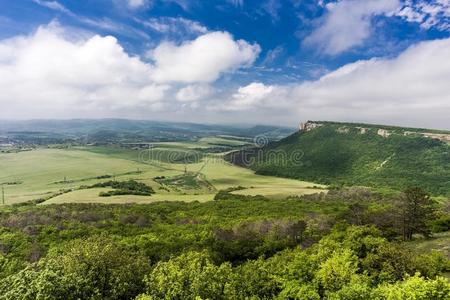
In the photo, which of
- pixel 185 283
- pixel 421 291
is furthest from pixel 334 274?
pixel 185 283

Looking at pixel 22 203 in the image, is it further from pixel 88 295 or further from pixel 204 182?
pixel 88 295

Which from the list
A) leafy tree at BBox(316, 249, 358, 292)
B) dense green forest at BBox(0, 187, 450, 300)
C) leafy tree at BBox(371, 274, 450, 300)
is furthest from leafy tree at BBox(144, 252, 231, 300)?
leafy tree at BBox(371, 274, 450, 300)

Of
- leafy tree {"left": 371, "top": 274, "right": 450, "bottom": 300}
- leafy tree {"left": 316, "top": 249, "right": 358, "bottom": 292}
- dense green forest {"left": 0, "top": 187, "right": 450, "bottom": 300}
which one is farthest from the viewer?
leafy tree {"left": 316, "top": 249, "right": 358, "bottom": 292}

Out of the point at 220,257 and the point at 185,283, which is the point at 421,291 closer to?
the point at 185,283

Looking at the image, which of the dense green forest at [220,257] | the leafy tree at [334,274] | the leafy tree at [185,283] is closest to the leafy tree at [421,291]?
the dense green forest at [220,257]

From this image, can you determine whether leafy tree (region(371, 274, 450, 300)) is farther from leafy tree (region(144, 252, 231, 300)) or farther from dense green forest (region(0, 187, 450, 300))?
leafy tree (region(144, 252, 231, 300))

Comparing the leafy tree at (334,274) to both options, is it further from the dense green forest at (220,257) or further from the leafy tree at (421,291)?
the leafy tree at (421,291)

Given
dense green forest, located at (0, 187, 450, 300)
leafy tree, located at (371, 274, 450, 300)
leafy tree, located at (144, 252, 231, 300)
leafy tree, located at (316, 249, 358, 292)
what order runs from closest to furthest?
1. leafy tree, located at (371, 274, 450, 300)
2. dense green forest, located at (0, 187, 450, 300)
3. leafy tree, located at (144, 252, 231, 300)
4. leafy tree, located at (316, 249, 358, 292)

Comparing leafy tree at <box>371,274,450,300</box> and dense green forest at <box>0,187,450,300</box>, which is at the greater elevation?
leafy tree at <box>371,274,450,300</box>

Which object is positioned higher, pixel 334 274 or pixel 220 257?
pixel 334 274
